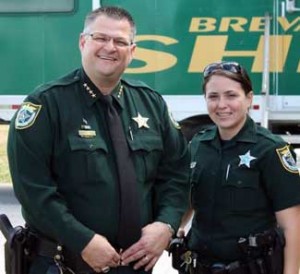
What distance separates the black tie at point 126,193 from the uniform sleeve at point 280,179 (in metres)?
0.51

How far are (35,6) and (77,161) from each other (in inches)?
193

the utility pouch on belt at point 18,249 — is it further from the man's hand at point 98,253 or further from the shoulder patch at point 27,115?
the shoulder patch at point 27,115

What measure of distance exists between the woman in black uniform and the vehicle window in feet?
14.7

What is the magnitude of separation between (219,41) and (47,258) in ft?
14.7

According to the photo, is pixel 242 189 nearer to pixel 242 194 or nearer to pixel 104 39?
pixel 242 194

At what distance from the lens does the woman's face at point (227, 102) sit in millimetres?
2482

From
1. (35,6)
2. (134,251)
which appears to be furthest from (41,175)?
(35,6)

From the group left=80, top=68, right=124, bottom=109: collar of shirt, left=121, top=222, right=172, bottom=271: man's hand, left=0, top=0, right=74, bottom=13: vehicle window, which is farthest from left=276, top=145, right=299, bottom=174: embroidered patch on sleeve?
left=0, top=0, right=74, bottom=13: vehicle window

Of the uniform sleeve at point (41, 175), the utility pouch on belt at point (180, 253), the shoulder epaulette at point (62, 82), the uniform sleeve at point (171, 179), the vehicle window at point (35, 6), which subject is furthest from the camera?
the vehicle window at point (35, 6)

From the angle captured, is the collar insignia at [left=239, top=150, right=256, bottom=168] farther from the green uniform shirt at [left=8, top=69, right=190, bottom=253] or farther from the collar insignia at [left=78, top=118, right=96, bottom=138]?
the collar insignia at [left=78, top=118, right=96, bottom=138]

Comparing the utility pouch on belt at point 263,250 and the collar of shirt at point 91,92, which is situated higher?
the collar of shirt at point 91,92

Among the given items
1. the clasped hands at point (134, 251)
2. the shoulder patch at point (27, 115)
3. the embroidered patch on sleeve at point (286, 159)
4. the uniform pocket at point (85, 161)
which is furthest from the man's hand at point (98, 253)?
the embroidered patch on sleeve at point (286, 159)

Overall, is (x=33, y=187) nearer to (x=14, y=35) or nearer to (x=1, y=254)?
(x=1, y=254)

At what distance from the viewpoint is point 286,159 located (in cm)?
248
